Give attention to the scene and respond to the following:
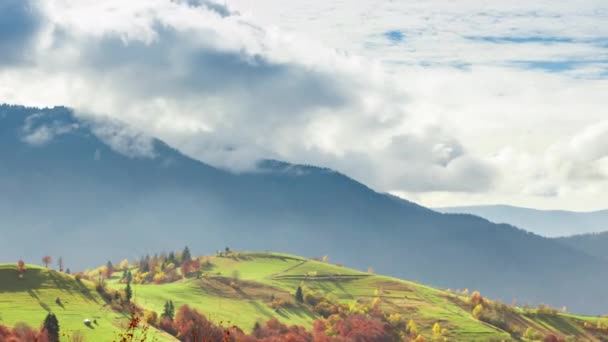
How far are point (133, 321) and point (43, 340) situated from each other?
172365 mm

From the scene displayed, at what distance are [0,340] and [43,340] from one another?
34.7 ft

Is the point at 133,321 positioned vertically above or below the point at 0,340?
above

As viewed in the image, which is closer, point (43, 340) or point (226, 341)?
point (226, 341)

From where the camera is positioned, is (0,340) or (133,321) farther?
(0,340)

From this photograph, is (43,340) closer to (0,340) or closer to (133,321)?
(0,340)

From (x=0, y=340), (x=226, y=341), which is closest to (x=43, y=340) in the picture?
(x=0, y=340)

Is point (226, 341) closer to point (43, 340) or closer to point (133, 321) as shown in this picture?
point (133, 321)

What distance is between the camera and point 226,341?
4341 centimetres

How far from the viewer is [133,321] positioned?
41.5 meters

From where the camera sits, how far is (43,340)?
19950 cm

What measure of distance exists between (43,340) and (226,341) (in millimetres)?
172004

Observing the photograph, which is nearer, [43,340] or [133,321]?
[133,321]

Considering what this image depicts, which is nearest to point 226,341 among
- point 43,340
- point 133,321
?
point 133,321

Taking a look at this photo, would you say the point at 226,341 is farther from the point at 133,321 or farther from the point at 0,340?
the point at 0,340
